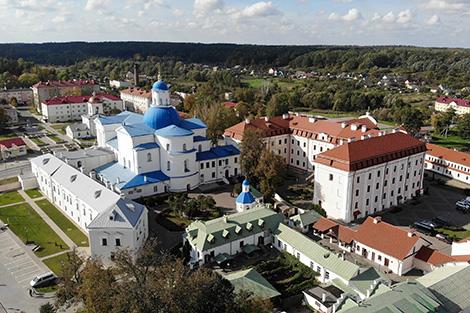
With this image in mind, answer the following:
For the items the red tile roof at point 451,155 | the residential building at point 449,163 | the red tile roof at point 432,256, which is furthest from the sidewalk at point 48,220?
the red tile roof at point 451,155

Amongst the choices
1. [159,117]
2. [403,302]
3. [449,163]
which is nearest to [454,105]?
[449,163]

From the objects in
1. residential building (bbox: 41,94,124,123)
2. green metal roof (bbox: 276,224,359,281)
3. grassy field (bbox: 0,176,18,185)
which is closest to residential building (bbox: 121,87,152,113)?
residential building (bbox: 41,94,124,123)

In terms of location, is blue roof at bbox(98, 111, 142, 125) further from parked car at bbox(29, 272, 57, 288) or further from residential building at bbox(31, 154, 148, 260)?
parked car at bbox(29, 272, 57, 288)

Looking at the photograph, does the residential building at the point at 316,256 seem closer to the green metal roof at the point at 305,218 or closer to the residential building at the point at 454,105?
the green metal roof at the point at 305,218

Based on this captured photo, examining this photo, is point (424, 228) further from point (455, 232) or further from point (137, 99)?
point (137, 99)

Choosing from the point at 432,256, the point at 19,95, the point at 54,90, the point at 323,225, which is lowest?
the point at 432,256

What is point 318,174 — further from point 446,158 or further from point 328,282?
point 446,158
